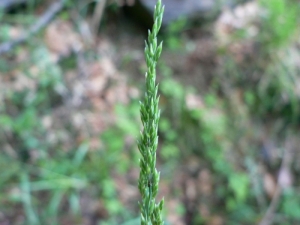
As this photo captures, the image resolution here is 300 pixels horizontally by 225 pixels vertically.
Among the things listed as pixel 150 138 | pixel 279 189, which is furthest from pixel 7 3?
pixel 150 138

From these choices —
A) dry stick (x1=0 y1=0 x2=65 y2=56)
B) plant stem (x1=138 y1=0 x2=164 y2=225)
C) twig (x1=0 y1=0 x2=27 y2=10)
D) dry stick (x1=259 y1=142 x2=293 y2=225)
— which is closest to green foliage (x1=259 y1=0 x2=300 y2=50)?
dry stick (x1=259 y1=142 x2=293 y2=225)

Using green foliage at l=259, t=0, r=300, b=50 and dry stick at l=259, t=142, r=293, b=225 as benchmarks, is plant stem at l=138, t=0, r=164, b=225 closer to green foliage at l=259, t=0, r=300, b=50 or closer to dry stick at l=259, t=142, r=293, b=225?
dry stick at l=259, t=142, r=293, b=225

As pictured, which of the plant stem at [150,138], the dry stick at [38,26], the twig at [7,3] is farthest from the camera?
the twig at [7,3]

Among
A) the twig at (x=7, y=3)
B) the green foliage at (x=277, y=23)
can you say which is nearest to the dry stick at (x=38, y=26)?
the twig at (x=7, y=3)

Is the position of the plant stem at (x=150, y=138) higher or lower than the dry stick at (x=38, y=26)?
higher

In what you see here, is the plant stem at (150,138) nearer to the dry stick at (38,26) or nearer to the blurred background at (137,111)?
the blurred background at (137,111)
